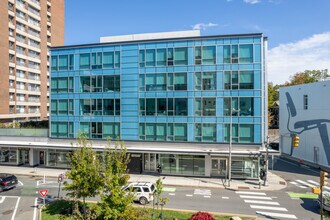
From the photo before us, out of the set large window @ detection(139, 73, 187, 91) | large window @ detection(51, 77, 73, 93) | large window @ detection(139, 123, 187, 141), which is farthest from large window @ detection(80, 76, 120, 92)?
large window @ detection(139, 123, 187, 141)

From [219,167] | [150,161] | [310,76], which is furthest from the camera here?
[310,76]

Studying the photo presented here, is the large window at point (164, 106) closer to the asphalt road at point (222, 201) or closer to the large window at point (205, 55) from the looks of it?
the large window at point (205, 55)

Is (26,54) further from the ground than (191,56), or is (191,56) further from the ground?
(26,54)

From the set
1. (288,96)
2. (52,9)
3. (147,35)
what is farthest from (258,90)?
(52,9)

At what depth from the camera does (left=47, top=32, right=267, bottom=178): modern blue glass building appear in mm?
30906

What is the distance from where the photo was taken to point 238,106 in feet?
102

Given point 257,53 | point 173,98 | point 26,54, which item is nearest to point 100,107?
point 173,98

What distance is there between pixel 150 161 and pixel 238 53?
56.5ft

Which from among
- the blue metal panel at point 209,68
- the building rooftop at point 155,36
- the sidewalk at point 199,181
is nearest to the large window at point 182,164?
the sidewalk at point 199,181

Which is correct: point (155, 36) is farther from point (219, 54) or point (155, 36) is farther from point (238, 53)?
point (238, 53)

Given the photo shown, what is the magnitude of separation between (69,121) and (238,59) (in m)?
23.7

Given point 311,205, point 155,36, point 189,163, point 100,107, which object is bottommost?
point 311,205

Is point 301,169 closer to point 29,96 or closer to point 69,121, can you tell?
point 69,121

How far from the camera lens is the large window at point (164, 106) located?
32.7 m
